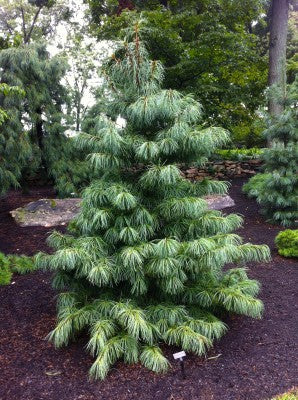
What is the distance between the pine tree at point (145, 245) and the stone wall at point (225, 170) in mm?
6819

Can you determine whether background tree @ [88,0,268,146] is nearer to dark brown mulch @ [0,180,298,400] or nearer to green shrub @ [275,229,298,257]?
green shrub @ [275,229,298,257]

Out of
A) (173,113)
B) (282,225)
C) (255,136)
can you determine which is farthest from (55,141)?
(255,136)

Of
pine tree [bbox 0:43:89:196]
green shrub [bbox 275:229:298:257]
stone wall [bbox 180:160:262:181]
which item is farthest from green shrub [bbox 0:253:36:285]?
stone wall [bbox 180:160:262:181]

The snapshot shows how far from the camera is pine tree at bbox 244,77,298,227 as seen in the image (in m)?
6.82

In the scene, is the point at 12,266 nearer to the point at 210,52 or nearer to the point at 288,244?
the point at 288,244

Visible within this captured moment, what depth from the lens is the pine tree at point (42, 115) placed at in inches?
296

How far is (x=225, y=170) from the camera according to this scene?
10828 millimetres

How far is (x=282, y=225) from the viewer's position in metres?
6.95

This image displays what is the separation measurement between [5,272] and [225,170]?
7584 millimetres

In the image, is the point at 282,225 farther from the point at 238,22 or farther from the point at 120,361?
the point at 238,22

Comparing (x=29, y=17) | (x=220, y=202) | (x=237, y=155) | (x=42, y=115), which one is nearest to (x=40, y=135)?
(x=42, y=115)

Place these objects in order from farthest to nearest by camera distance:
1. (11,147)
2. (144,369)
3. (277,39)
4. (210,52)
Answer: (277,39) → (210,52) → (11,147) → (144,369)

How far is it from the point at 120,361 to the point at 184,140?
192cm

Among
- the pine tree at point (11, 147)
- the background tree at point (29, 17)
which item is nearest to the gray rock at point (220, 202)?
the pine tree at point (11, 147)
